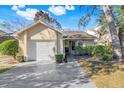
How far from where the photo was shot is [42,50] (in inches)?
891

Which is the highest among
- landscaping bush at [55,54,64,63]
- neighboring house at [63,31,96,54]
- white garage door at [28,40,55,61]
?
neighboring house at [63,31,96,54]

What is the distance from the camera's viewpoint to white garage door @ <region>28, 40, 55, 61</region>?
22.5m

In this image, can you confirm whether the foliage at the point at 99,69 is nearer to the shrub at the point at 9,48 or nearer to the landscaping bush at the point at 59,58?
the landscaping bush at the point at 59,58

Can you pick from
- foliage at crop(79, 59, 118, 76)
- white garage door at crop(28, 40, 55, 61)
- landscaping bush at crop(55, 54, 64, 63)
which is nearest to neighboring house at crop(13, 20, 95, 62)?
white garage door at crop(28, 40, 55, 61)

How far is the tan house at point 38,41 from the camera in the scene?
22203 mm

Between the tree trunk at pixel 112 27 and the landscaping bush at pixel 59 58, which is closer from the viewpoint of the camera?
the tree trunk at pixel 112 27

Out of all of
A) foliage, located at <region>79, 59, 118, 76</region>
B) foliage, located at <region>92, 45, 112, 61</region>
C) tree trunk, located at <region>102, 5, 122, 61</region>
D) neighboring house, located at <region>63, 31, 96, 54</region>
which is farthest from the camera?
neighboring house, located at <region>63, 31, 96, 54</region>

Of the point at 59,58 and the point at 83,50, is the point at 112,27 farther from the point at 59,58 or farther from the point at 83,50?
the point at 83,50

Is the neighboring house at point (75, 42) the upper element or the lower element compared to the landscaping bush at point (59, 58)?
upper

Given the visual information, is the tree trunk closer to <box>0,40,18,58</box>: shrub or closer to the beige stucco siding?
the beige stucco siding

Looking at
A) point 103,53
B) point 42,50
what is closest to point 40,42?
point 42,50

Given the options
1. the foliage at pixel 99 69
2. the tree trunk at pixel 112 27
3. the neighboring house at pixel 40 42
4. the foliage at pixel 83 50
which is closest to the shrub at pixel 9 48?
the neighboring house at pixel 40 42

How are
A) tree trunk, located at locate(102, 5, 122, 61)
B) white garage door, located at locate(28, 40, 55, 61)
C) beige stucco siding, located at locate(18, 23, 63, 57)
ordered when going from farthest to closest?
white garage door, located at locate(28, 40, 55, 61) → beige stucco siding, located at locate(18, 23, 63, 57) → tree trunk, located at locate(102, 5, 122, 61)
